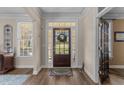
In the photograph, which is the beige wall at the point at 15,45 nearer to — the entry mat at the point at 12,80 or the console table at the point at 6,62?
the console table at the point at 6,62

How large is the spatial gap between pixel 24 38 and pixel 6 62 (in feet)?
5.04

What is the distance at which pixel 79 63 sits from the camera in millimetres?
7906

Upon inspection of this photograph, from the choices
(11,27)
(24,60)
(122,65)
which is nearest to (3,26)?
(11,27)

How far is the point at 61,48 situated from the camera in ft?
26.6

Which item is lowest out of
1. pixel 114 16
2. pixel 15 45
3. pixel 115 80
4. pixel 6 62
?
pixel 115 80

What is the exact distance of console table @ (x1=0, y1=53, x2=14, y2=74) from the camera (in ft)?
21.8

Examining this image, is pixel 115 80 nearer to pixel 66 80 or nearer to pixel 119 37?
pixel 66 80

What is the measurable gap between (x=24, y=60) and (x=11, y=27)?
1670 mm

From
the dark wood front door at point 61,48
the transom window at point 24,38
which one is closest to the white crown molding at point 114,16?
the dark wood front door at point 61,48

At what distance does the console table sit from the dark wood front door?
2.00 meters

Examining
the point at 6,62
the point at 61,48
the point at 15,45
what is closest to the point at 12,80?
the point at 6,62

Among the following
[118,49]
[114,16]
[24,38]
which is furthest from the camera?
[24,38]

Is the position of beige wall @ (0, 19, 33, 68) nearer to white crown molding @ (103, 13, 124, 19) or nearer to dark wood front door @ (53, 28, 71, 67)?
dark wood front door @ (53, 28, 71, 67)
